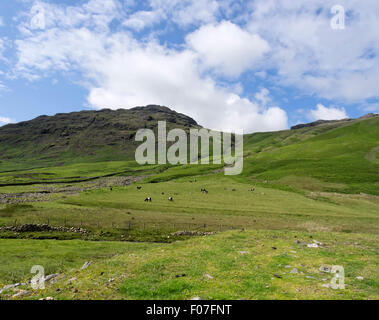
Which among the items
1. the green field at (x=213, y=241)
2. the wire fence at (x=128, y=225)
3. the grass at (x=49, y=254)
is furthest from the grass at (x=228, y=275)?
the wire fence at (x=128, y=225)

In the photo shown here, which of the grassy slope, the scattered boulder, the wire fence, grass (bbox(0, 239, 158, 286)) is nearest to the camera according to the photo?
the scattered boulder

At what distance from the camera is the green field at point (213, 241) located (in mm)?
15281

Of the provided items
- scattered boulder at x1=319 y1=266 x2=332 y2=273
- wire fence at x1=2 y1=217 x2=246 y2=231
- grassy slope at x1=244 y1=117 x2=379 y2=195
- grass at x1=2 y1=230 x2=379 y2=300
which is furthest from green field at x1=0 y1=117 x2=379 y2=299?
grassy slope at x1=244 y1=117 x2=379 y2=195

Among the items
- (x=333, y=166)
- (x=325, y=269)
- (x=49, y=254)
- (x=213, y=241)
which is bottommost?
(x=49, y=254)

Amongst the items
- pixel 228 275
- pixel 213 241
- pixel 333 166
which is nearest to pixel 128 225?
pixel 213 241

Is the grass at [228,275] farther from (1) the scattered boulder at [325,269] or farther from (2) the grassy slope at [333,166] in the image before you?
(2) the grassy slope at [333,166]

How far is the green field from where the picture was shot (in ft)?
50.1

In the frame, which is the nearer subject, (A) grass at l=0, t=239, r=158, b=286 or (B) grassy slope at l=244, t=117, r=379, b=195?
(A) grass at l=0, t=239, r=158, b=286

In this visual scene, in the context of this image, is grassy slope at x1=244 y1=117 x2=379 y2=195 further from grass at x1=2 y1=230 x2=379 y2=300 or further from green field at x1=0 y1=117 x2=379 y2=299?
grass at x1=2 y1=230 x2=379 y2=300

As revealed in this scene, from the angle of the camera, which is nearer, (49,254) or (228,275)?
(228,275)

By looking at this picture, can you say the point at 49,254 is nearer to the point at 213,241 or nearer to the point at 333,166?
the point at 213,241

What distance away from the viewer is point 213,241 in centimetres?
3011
